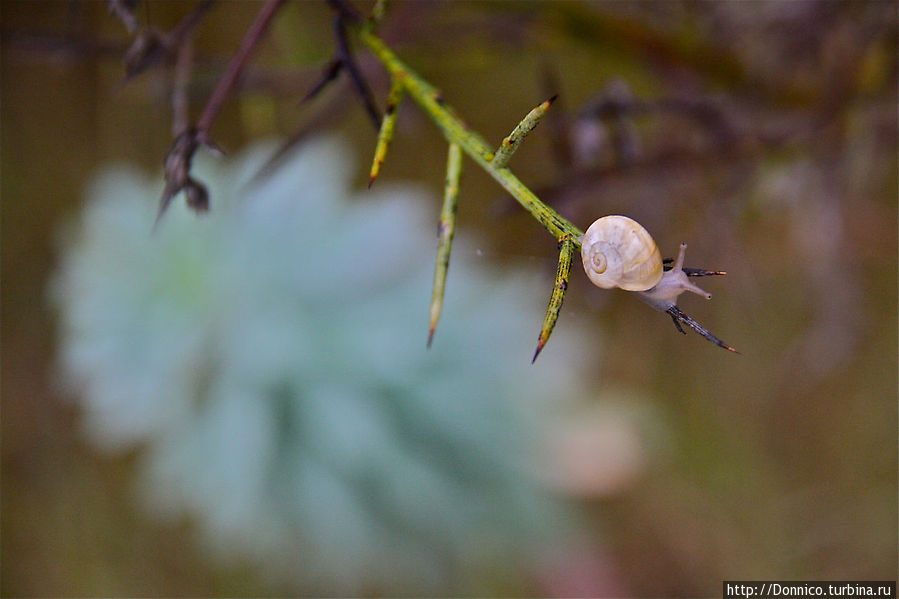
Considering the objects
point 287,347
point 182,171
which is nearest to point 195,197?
point 182,171

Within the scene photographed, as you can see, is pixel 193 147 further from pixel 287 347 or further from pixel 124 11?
pixel 287 347

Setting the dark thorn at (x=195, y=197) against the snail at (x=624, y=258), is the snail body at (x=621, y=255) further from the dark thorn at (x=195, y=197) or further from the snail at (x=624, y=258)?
the dark thorn at (x=195, y=197)

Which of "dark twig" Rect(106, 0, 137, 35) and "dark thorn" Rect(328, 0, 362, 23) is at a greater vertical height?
"dark thorn" Rect(328, 0, 362, 23)

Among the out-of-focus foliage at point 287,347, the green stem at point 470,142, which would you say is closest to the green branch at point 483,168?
the green stem at point 470,142

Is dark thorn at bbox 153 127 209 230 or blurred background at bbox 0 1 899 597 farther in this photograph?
blurred background at bbox 0 1 899 597

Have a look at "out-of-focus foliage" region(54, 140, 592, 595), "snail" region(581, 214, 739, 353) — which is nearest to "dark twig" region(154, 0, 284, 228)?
"snail" region(581, 214, 739, 353)

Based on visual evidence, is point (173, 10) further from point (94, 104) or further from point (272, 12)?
point (272, 12)

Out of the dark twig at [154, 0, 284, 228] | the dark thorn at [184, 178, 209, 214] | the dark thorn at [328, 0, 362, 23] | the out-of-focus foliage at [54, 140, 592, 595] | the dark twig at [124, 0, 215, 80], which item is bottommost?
the out-of-focus foliage at [54, 140, 592, 595]

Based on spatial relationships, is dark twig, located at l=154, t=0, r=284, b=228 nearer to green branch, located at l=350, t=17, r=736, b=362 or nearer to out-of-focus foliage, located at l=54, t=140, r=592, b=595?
green branch, located at l=350, t=17, r=736, b=362
